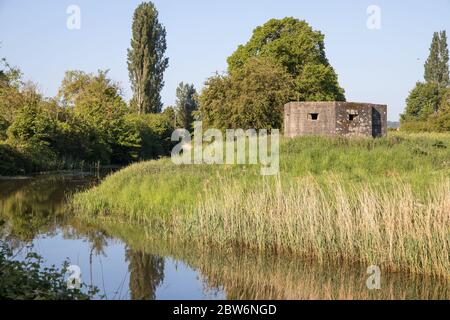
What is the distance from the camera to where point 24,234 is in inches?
533

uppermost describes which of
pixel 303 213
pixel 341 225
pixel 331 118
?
pixel 331 118

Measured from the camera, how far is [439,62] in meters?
65.2

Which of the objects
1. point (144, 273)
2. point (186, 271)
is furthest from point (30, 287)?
point (186, 271)

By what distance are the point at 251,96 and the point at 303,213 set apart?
21.5 m

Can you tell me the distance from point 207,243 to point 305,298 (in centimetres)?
354

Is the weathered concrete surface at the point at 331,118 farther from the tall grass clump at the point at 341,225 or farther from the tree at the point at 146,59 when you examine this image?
the tree at the point at 146,59

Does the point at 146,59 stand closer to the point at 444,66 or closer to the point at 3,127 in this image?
the point at 3,127

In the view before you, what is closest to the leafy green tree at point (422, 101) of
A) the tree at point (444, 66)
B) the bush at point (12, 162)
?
the tree at point (444, 66)

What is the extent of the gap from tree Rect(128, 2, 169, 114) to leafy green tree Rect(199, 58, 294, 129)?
20721 mm

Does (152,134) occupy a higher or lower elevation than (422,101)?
lower

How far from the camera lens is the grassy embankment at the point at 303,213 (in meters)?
9.27

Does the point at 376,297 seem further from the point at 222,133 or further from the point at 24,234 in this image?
the point at 222,133
